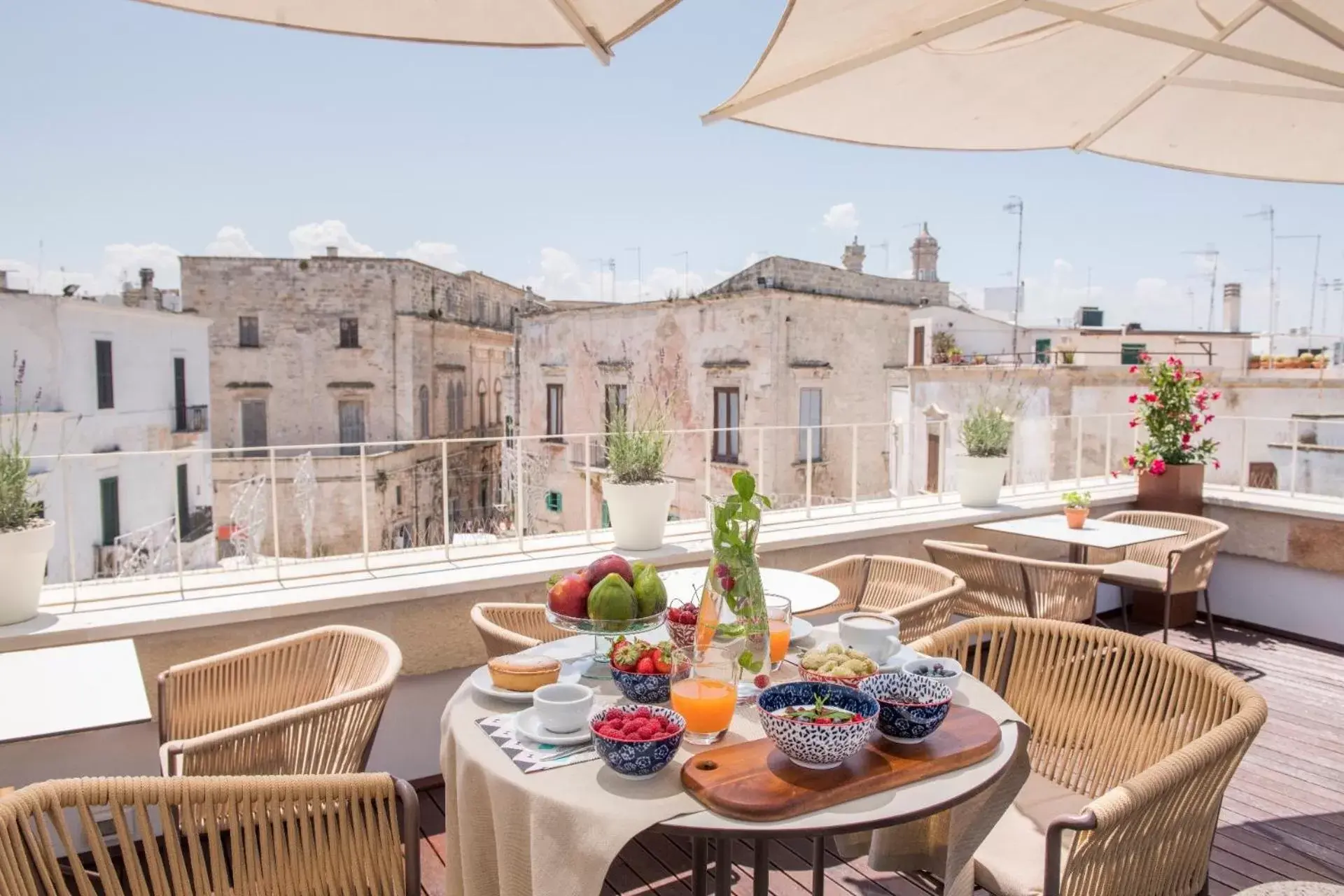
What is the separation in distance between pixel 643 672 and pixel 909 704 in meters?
0.49

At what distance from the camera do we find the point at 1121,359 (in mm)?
17969

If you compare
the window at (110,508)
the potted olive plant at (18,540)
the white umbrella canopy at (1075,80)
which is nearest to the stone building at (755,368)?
the window at (110,508)

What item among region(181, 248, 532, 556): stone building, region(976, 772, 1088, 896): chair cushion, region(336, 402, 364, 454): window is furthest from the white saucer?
region(336, 402, 364, 454): window

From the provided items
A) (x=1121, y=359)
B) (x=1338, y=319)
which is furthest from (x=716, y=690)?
(x=1338, y=319)

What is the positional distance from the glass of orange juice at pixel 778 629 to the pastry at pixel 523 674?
1.47 feet

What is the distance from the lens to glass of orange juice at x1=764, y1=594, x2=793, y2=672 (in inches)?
68.9

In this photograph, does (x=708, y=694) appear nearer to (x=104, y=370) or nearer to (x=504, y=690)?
(x=504, y=690)

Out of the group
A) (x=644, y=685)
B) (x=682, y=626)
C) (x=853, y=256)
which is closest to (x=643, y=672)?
(x=644, y=685)

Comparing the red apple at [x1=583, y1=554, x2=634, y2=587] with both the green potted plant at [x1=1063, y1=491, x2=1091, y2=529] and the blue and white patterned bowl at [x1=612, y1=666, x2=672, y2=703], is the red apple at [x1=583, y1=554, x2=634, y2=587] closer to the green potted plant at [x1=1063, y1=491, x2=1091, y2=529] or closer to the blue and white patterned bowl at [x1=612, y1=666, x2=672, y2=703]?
the blue and white patterned bowl at [x1=612, y1=666, x2=672, y2=703]

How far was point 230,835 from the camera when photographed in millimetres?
1395

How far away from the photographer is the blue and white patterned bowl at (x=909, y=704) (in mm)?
1413

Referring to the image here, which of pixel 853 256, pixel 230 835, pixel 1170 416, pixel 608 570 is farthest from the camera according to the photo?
pixel 853 256

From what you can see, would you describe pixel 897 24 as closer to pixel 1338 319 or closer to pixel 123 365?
pixel 123 365

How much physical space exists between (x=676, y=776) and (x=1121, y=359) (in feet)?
63.5
